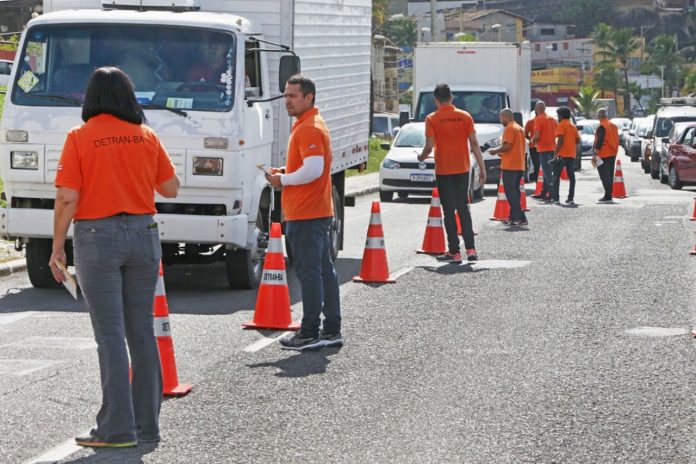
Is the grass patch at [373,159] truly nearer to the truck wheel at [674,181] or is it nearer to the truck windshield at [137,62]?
the truck wheel at [674,181]

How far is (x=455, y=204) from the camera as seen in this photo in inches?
653

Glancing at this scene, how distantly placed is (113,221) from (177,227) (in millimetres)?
5929

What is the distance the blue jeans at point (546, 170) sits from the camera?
87.9 feet

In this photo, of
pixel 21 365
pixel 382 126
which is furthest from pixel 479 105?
pixel 382 126

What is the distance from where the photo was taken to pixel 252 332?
11.3 meters

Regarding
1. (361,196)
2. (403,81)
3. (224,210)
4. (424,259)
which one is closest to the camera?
(224,210)

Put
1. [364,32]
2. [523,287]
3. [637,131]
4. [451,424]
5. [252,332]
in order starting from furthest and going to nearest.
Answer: [637,131] → [364,32] → [523,287] → [252,332] → [451,424]

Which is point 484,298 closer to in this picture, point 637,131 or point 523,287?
point 523,287

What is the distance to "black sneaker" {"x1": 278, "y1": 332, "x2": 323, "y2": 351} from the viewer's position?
10375 mm

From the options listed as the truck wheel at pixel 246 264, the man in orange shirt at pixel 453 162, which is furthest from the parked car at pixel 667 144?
the truck wheel at pixel 246 264

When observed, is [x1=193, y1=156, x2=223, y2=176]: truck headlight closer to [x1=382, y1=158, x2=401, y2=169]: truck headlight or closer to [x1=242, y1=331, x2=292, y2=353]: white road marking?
[x1=242, y1=331, x2=292, y2=353]: white road marking

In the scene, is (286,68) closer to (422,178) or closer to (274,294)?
(274,294)

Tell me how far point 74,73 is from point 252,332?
137 inches

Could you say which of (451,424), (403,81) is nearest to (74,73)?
(451,424)
